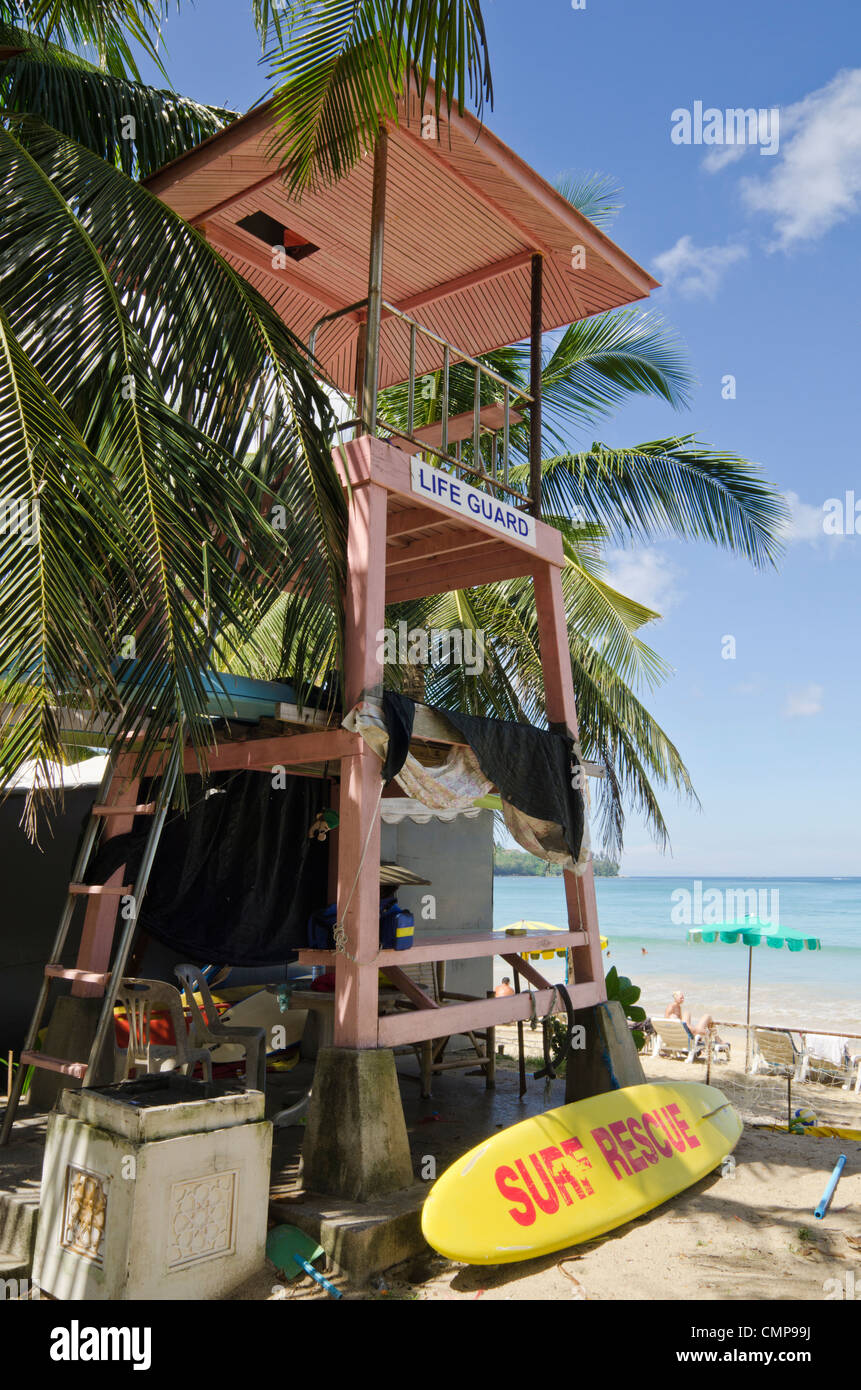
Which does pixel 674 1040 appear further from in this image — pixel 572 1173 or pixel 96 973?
pixel 96 973

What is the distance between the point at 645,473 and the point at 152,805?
8.97m

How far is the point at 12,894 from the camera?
355 inches

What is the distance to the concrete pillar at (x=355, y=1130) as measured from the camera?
17.5 feet

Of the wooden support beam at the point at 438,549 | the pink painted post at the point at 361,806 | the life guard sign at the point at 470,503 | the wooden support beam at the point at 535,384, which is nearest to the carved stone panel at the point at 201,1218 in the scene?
the pink painted post at the point at 361,806

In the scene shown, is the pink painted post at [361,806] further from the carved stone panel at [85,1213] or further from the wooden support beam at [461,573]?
the wooden support beam at [461,573]

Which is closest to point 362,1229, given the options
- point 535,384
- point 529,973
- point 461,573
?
point 529,973

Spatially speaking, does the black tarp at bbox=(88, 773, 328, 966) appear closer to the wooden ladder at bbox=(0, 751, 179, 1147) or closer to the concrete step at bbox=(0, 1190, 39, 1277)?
the wooden ladder at bbox=(0, 751, 179, 1147)

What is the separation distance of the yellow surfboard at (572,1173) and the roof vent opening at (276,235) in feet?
23.4

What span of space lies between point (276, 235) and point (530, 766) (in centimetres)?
501

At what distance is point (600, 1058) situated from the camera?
7.68 metres

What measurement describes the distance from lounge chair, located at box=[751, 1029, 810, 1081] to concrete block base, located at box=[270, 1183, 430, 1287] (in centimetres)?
961

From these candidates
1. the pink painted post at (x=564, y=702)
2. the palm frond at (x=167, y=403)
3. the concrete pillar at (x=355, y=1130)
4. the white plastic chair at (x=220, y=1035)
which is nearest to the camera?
the palm frond at (x=167, y=403)

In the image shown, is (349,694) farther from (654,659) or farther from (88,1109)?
(654,659)

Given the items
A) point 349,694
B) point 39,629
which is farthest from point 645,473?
point 39,629
